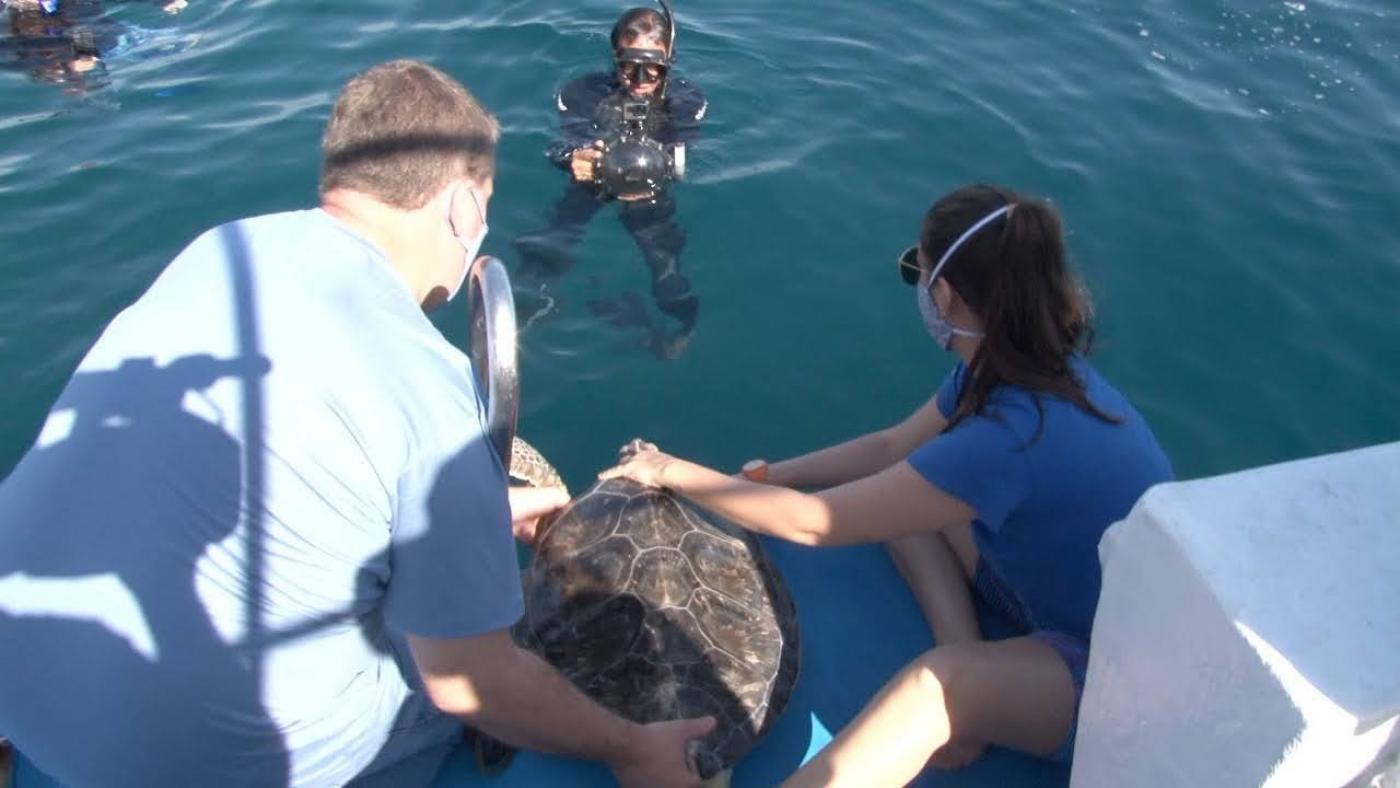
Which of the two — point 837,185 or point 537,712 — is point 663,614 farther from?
point 837,185

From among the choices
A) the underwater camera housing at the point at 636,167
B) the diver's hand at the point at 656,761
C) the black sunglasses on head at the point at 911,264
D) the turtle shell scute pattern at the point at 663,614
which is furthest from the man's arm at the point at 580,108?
the diver's hand at the point at 656,761

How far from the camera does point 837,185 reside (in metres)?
6.30

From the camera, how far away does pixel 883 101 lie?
7.15 metres

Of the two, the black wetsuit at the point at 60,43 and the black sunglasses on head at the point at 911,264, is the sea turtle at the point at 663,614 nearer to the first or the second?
the black sunglasses on head at the point at 911,264

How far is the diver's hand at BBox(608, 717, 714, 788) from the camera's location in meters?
2.64

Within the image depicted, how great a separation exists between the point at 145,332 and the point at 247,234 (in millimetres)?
277

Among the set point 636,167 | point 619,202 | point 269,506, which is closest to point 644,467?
point 269,506

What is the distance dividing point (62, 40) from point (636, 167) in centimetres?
487

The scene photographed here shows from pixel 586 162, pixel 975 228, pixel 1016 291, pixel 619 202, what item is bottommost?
pixel 619 202

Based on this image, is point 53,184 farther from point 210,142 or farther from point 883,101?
point 883,101

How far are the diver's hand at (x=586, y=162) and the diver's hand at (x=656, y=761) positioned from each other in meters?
3.55

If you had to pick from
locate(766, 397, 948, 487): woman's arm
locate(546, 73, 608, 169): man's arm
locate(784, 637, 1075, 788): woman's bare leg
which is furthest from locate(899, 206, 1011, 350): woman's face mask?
locate(546, 73, 608, 169): man's arm

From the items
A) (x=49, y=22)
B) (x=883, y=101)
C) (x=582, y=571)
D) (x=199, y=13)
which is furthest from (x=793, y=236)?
(x=49, y=22)

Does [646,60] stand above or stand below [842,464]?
above
